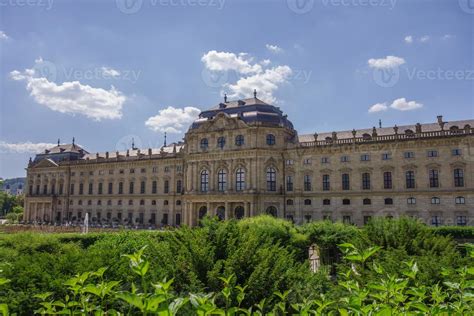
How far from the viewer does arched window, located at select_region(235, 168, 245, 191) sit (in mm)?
50062

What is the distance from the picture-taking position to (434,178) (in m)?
40.9

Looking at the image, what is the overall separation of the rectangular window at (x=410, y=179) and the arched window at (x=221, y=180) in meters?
23.3

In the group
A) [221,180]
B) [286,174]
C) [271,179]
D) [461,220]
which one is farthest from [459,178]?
[221,180]

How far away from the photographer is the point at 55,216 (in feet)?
237

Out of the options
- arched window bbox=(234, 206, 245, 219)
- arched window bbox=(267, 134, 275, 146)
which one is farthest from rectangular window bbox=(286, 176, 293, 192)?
arched window bbox=(234, 206, 245, 219)

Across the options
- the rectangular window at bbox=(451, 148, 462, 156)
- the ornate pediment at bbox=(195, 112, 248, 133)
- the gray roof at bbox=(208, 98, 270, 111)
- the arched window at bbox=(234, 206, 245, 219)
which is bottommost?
the arched window at bbox=(234, 206, 245, 219)

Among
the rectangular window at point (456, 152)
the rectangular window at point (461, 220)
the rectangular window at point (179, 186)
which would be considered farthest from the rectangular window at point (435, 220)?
the rectangular window at point (179, 186)

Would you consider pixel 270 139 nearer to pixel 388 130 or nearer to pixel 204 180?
pixel 204 180

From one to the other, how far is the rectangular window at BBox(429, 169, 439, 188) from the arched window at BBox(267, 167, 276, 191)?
18.8 m

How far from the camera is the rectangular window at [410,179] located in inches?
1652

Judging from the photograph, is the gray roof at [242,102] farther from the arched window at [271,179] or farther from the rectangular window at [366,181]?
the rectangular window at [366,181]

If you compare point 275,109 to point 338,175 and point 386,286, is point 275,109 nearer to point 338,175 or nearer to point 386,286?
point 338,175

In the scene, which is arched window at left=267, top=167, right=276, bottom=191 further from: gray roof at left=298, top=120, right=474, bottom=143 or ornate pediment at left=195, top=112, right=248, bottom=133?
ornate pediment at left=195, top=112, right=248, bottom=133

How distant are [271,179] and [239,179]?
446 cm
